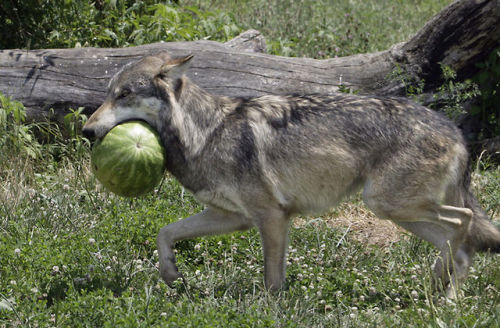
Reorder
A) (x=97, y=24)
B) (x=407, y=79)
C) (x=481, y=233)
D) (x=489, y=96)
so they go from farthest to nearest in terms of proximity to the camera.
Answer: (x=97, y=24) < (x=489, y=96) < (x=407, y=79) < (x=481, y=233)

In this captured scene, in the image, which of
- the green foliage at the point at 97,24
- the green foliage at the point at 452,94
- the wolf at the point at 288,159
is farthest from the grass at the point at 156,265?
the green foliage at the point at 97,24

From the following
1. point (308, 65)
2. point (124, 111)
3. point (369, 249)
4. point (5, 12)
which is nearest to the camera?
point (124, 111)

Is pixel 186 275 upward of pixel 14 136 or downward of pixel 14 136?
downward

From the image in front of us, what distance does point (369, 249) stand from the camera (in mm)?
5836

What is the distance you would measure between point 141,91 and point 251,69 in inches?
107

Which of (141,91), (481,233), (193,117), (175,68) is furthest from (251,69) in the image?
(481,233)

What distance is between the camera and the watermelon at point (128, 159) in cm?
450

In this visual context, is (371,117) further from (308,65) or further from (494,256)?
(308,65)

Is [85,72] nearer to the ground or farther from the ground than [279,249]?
farther from the ground

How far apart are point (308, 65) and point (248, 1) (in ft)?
19.4

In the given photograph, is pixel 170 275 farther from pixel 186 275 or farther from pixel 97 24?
pixel 97 24

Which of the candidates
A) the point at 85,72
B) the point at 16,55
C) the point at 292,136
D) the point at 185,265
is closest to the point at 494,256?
the point at 292,136

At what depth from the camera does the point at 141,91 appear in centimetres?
476

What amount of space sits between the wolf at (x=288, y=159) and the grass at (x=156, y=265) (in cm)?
30
